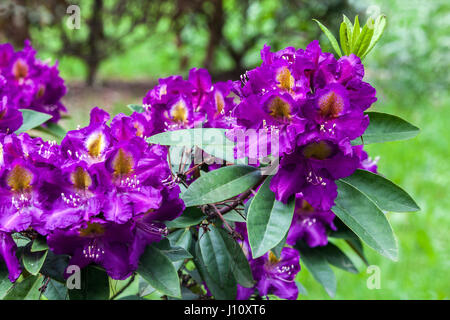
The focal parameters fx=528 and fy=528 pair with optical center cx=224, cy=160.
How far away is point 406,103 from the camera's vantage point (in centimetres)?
489

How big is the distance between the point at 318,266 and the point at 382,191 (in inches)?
17.8

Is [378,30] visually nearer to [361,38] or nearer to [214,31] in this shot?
[361,38]

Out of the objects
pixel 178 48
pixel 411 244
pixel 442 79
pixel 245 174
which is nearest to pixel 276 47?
pixel 178 48

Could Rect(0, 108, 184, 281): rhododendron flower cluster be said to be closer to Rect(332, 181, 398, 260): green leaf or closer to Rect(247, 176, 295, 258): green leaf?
Rect(247, 176, 295, 258): green leaf

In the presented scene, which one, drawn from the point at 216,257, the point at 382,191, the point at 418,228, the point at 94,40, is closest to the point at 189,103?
the point at 216,257

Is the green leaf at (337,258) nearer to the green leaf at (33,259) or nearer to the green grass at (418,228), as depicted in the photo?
the green grass at (418,228)

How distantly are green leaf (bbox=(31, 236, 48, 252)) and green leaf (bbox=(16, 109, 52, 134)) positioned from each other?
1.29 feet

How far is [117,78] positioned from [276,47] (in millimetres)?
1935

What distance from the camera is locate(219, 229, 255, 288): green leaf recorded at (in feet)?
3.19

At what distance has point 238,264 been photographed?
984 mm

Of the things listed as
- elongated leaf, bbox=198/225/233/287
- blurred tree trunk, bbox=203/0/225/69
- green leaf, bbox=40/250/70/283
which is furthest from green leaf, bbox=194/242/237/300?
blurred tree trunk, bbox=203/0/225/69

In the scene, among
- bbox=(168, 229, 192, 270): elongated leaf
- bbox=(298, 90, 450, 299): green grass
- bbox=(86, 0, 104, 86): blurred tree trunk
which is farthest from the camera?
bbox=(86, 0, 104, 86): blurred tree trunk
